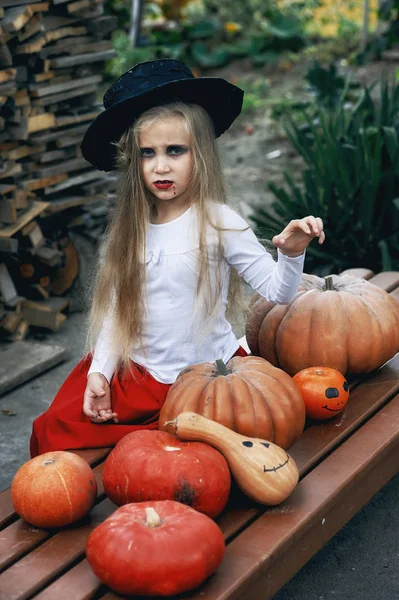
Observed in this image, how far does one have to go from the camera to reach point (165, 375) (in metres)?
2.87

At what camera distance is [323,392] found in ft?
8.96

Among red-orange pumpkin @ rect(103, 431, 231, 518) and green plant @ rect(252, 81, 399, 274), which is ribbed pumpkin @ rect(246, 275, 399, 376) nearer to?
red-orange pumpkin @ rect(103, 431, 231, 518)

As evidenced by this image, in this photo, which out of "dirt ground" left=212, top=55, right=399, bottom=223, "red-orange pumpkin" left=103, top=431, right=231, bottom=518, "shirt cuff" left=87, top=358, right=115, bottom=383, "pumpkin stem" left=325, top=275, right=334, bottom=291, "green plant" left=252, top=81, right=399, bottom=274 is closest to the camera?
"red-orange pumpkin" left=103, top=431, right=231, bottom=518

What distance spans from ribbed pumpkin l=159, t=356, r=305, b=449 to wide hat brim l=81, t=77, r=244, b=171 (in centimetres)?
85

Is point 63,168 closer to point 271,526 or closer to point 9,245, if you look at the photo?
point 9,245

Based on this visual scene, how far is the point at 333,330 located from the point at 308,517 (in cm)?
90

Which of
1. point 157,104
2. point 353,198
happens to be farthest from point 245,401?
point 353,198

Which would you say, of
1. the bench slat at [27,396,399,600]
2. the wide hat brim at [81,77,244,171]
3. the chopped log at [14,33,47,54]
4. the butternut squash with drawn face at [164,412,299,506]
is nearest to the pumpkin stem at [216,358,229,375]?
the butternut squash with drawn face at [164,412,299,506]

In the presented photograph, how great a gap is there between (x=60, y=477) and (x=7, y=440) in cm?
148

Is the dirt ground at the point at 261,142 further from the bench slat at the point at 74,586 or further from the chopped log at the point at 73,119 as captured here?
the bench slat at the point at 74,586

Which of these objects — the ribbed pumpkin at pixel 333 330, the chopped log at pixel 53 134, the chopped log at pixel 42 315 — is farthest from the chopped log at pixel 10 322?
the ribbed pumpkin at pixel 333 330

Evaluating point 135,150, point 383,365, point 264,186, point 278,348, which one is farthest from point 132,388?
point 264,186

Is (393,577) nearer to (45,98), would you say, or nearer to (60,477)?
(60,477)

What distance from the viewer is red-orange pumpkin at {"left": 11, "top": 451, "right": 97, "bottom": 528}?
219 centimetres
